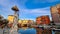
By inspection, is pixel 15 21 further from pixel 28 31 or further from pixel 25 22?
pixel 28 31

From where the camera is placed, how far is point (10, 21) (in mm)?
5359

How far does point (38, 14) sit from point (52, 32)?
0.75 m

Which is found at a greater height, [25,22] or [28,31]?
[25,22]

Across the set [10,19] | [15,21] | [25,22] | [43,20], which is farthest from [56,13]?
[10,19]

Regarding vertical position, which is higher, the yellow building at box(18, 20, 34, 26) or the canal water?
the yellow building at box(18, 20, 34, 26)

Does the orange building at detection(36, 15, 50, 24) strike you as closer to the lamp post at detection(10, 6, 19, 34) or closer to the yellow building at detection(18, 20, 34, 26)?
the yellow building at detection(18, 20, 34, 26)

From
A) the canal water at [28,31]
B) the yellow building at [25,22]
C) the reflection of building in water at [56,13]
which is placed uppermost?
the reflection of building in water at [56,13]

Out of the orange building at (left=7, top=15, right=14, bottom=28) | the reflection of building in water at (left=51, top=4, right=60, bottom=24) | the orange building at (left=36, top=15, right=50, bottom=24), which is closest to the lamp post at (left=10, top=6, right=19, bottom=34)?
the orange building at (left=7, top=15, right=14, bottom=28)

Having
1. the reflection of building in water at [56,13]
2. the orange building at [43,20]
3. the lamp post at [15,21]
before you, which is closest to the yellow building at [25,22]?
the lamp post at [15,21]

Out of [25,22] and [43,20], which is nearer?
[43,20]

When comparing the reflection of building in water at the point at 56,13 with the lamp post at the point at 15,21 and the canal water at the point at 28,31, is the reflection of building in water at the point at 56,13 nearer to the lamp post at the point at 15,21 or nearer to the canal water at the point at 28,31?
the canal water at the point at 28,31

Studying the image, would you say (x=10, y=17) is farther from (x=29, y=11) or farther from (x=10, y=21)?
(x=29, y=11)

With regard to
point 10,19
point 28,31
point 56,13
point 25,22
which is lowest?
point 28,31

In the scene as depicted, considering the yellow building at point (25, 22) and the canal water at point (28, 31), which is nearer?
the canal water at point (28, 31)
